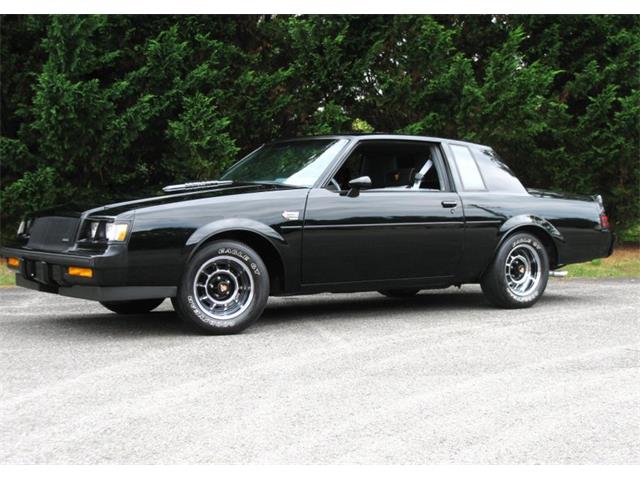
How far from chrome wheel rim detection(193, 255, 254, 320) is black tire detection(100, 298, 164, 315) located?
1.26 meters

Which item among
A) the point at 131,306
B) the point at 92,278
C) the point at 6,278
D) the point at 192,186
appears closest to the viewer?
the point at 92,278

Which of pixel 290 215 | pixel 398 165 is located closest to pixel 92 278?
pixel 290 215

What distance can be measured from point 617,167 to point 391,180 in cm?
664

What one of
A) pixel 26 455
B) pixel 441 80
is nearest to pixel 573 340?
pixel 26 455

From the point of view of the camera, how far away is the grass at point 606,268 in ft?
37.6

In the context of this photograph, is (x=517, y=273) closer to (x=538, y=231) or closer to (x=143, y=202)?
(x=538, y=231)

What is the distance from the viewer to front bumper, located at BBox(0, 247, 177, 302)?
6.46m

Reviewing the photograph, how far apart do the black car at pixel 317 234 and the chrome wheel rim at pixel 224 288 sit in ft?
0.04

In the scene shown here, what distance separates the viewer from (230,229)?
6859 mm

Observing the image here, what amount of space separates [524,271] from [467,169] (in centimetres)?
113

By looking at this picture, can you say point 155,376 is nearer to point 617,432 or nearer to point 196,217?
point 196,217

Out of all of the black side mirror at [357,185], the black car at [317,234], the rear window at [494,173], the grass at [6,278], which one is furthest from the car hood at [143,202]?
the grass at [6,278]

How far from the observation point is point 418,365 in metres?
5.93

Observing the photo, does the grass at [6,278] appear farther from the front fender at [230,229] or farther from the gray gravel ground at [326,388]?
the front fender at [230,229]
